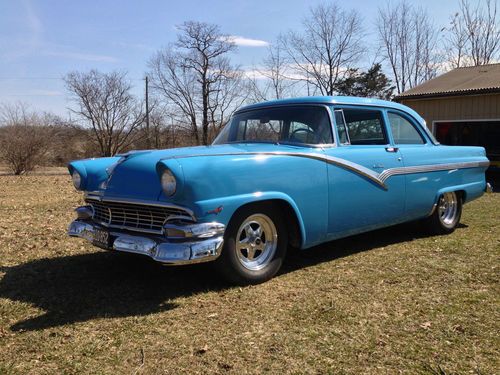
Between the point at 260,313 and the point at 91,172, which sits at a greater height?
the point at 91,172

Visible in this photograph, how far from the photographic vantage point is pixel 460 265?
484 cm

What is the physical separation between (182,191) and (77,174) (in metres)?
1.66

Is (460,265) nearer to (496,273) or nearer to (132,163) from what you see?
(496,273)

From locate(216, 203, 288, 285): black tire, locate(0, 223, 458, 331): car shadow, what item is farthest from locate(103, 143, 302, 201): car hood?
locate(0, 223, 458, 331): car shadow

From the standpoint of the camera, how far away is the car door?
15.4 feet

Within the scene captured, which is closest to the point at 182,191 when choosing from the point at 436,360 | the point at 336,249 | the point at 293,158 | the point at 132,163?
the point at 132,163

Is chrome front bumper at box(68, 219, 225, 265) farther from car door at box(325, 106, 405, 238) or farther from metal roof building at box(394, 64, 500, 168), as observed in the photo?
metal roof building at box(394, 64, 500, 168)

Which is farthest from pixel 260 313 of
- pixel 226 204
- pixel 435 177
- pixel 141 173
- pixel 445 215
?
pixel 445 215

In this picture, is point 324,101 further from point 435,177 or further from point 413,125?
point 435,177

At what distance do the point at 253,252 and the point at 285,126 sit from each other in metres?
1.47

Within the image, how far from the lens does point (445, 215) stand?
256 inches

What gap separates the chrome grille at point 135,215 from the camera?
381 cm

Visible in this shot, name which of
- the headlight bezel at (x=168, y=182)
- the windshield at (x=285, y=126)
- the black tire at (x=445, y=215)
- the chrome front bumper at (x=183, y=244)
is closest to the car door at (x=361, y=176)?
the windshield at (x=285, y=126)

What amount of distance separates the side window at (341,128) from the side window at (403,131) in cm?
96
